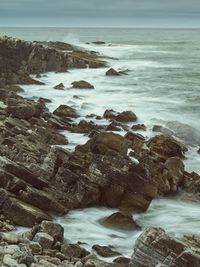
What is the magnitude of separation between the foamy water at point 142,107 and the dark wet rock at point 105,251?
477 millimetres

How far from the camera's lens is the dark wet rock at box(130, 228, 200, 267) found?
10797 mm

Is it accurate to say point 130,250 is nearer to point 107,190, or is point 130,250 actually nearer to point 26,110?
point 107,190

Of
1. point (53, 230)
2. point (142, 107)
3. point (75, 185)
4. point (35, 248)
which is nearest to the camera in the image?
point (35, 248)

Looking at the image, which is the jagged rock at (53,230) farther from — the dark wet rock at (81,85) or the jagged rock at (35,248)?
the dark wet rock at (81,85)

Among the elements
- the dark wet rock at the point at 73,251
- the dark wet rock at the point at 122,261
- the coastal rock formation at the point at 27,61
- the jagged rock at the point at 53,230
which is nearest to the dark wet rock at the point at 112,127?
the jagged rock at the point at 53,230

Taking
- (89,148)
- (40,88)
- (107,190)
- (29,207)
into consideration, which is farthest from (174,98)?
(29,207)

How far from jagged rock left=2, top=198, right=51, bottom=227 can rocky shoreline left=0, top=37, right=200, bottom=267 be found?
3 cm

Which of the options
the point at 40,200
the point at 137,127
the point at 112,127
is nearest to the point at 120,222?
the point at 40,200

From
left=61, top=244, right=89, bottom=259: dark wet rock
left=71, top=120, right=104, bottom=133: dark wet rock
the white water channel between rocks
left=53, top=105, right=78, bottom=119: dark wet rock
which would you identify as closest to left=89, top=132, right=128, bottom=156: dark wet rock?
the white water channel between rocks

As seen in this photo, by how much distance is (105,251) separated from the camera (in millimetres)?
13367

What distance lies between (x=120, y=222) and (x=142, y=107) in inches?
851

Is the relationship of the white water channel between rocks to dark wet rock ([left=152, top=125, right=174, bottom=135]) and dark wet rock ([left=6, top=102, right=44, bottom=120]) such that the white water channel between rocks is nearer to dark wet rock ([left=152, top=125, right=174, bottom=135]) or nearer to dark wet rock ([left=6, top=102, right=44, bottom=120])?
dark wet rock ([left=152, top=125, right=174, bottom=135])

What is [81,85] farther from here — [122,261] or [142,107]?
[122,261]

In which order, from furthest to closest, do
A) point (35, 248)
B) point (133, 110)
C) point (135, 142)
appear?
point (133, 110)
point (135, 142)
point (35, 248)
